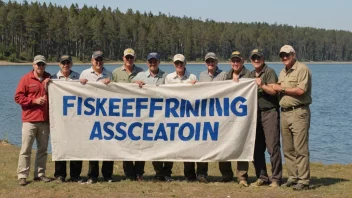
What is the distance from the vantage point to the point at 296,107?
8312 mm

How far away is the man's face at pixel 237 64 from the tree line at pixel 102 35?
3800 inches

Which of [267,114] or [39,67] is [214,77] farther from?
[39,67]

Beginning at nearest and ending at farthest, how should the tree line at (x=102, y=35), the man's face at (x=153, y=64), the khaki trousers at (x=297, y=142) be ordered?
the khaki trousers at (x=297, y=142)
the man's face at (x=153, y=64)
the tree line at (x=102, y=35)

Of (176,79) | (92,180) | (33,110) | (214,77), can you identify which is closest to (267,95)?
(214,77)

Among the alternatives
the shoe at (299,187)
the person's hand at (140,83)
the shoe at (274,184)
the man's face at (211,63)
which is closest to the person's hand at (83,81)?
the person's hand at (140,83)

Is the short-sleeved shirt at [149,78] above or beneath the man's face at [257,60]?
beneath

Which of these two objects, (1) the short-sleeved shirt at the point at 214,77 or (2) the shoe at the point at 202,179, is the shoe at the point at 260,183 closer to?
(2) the shoe at the point at 202,179

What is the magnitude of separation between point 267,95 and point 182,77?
155 centimetres

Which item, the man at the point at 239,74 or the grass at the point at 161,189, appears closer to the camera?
the grass at the point at 161,189

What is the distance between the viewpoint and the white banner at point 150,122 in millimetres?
8914

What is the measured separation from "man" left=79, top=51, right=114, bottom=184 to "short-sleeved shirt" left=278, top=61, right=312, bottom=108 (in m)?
3.09

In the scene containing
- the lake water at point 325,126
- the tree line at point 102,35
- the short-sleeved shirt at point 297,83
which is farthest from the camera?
the tree line at point 102,35

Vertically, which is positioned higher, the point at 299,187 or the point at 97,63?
the point at 97,63

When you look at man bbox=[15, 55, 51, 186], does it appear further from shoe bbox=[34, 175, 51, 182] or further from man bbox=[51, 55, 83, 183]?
man bbox=[51, 55, 83, 183]
